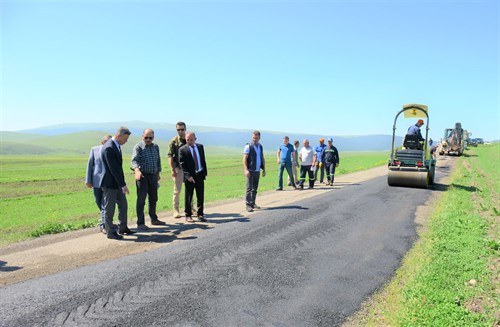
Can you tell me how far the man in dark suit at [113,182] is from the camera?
7184 mm

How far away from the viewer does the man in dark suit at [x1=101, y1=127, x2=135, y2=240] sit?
718cm

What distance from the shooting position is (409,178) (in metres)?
14.6

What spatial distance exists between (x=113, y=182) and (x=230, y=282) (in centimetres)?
371

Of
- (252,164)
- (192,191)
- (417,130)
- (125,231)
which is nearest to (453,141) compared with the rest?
(417,130)

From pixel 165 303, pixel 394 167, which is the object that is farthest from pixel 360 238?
pixel 394 167

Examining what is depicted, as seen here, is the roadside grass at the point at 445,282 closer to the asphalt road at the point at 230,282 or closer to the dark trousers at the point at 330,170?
the asphalt road at the point at 230,282

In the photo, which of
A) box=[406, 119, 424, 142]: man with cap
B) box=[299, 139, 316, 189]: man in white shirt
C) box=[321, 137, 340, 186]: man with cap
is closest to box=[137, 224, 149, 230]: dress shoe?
box=[299, 139, 316, 189]: man in white shirt

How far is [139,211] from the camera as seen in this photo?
321 inches

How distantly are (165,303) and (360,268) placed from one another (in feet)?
11.1

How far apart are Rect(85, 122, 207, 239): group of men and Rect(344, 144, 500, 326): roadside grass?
527cm

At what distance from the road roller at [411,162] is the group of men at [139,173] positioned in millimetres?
9606

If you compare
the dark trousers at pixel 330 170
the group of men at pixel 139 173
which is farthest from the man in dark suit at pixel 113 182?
the dark trousers at pixel 330 170

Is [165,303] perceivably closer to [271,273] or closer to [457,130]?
[271,273]

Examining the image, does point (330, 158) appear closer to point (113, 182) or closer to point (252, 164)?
point (252, 164)
